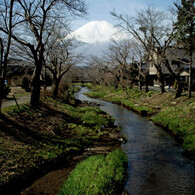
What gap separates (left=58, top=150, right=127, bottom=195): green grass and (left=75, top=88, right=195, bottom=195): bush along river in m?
0.39

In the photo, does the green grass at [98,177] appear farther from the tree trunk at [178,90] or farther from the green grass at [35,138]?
the tree trunk at [178,90]

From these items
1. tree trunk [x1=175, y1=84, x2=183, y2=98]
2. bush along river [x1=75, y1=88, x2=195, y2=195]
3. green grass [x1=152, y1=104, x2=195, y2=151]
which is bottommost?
bush along river [x1=75, y1=88, x2=195, y2=195]

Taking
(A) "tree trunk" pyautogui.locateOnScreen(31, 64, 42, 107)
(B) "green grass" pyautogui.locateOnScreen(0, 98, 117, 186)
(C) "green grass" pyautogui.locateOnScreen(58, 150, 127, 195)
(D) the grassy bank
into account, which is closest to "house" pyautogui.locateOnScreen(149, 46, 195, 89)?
(D) the grassy bank

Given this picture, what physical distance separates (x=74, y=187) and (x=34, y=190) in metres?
1.28

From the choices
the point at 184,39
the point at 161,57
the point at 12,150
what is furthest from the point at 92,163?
the point at 161,57

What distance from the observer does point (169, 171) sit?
7.76 m

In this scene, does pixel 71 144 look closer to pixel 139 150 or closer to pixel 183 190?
pixel 139 150

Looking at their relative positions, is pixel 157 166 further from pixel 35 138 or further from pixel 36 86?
pixel 36 86

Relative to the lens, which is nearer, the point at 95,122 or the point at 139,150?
the point at 139,150

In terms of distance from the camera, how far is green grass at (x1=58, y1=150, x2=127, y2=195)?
593 centimetres

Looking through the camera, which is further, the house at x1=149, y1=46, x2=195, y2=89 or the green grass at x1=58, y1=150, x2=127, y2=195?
the house at x1=149, y1=46, x2=195, y2=89

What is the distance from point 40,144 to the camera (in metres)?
8.53

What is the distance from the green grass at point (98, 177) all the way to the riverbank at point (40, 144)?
524mm

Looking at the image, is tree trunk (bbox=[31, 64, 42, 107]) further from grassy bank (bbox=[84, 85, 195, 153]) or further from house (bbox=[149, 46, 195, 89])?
house (bbox=[149, 46, 195, 89])
